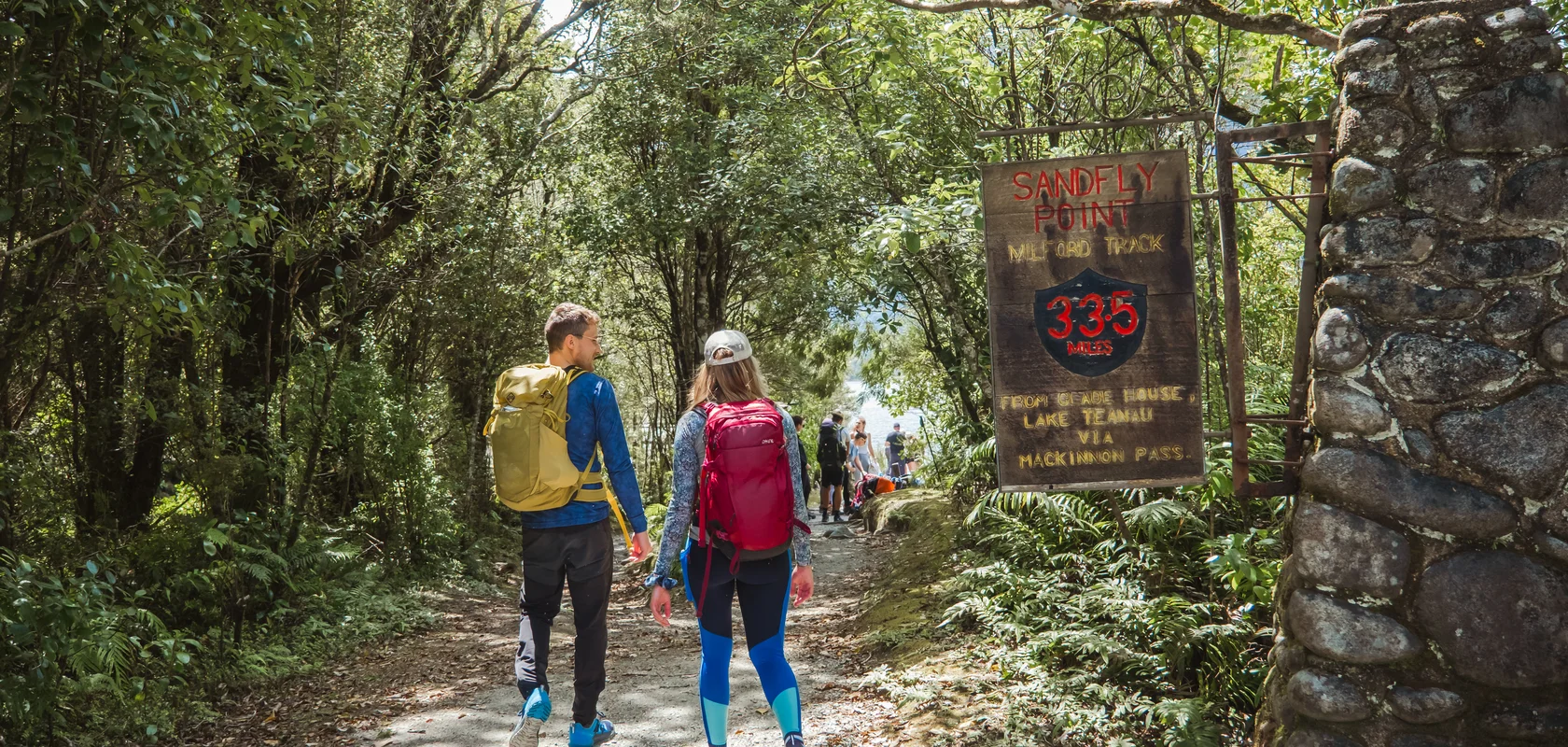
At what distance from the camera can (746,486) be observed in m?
4.21

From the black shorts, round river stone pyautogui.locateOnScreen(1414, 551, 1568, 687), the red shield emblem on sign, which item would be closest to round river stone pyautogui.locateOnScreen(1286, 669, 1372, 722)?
round river stone pyautogui.locateOnScreen(1414, 551, 1568, 687)

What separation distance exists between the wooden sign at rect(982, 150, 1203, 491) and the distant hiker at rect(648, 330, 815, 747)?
A: 1093mm

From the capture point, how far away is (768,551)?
4.26 meters

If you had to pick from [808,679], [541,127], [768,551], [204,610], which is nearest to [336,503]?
[204,610]

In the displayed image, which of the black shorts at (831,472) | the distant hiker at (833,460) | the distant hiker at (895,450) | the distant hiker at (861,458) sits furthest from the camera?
the distant hiker at (895,450)

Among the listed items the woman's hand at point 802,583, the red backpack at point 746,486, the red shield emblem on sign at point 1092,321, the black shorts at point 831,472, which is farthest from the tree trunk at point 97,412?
the black shorts at point 831,472

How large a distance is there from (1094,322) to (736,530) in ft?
6.14

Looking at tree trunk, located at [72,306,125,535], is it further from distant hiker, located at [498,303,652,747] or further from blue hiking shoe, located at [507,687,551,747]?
blue hiking shoe, located at [507,687,551,747]

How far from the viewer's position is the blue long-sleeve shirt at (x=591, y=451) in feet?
16.0

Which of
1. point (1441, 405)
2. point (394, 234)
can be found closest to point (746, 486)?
point (1441, 405)

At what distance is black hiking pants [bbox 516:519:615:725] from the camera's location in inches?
192

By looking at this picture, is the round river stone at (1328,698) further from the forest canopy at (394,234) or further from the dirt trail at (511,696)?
the dirt trail at (511,696)

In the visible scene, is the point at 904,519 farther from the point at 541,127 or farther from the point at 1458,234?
the point at 1458,234

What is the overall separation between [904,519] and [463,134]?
763 centimetres
